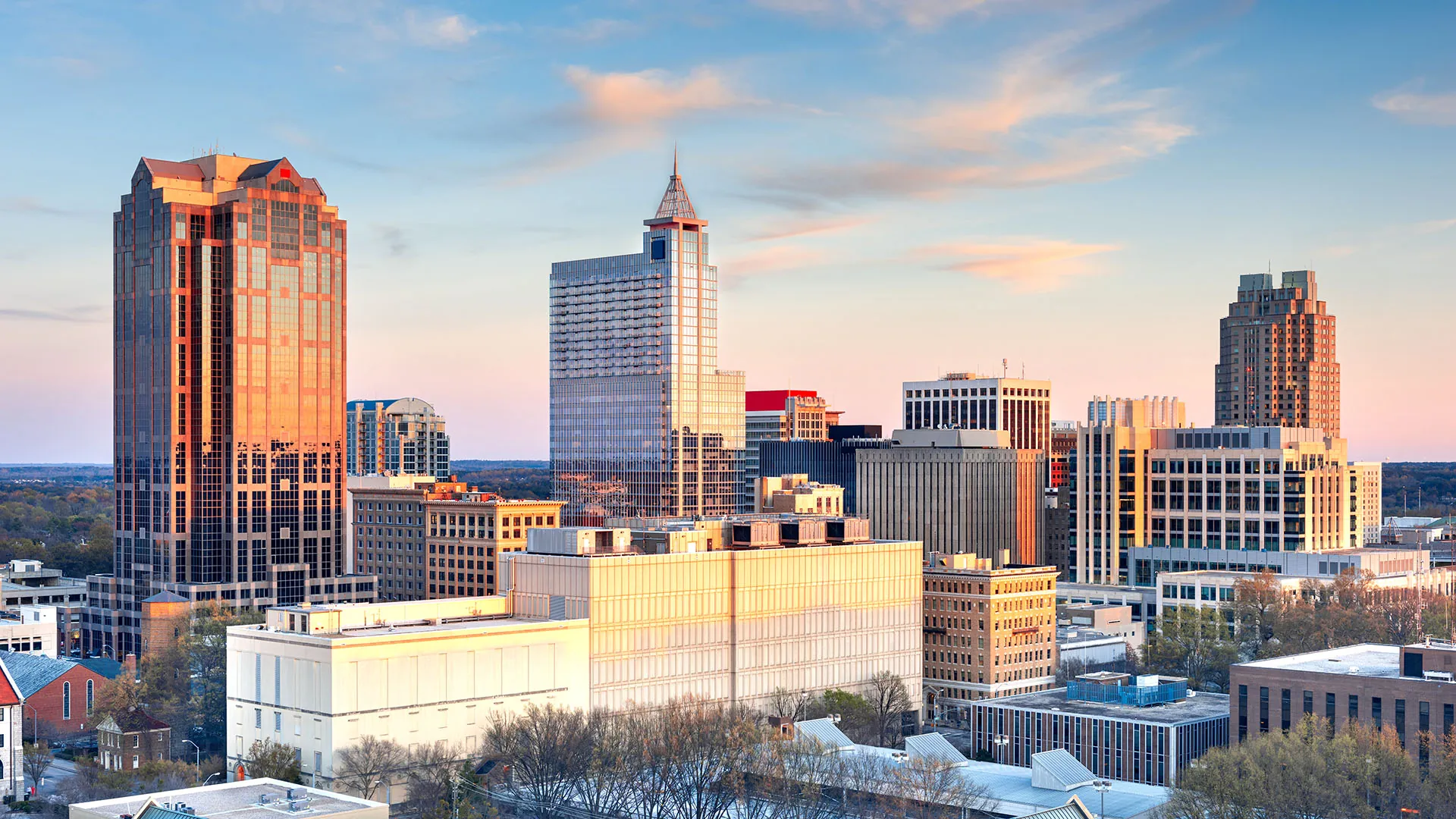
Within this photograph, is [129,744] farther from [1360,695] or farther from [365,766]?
[1360,695]

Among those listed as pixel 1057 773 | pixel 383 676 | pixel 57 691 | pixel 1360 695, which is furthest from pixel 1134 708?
pixel 57 691

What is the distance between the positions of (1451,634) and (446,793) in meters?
118

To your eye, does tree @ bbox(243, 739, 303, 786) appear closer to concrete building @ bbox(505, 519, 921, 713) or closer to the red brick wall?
concrete building @ bbox(505, 519, 921, 713)

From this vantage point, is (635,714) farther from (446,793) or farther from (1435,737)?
(1435,737)

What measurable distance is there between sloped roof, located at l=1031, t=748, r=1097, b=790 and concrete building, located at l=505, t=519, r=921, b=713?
145 feet

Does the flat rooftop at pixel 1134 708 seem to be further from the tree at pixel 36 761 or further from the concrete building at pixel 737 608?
the tree at pixel 36 761

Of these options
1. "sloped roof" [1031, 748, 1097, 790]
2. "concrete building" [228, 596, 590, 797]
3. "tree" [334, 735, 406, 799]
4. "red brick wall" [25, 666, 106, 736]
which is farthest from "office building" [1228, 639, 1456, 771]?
"red brick wall" [25, 666, 106, 736]

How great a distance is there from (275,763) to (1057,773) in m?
58.4

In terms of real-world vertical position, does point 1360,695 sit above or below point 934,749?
above

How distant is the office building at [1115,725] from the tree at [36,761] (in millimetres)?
80183

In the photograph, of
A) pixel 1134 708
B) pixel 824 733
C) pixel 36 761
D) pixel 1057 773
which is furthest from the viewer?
pixel 1134 708

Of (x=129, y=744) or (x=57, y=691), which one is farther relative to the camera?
(x=57, y=691)

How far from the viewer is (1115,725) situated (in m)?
147

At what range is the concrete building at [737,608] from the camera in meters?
163
